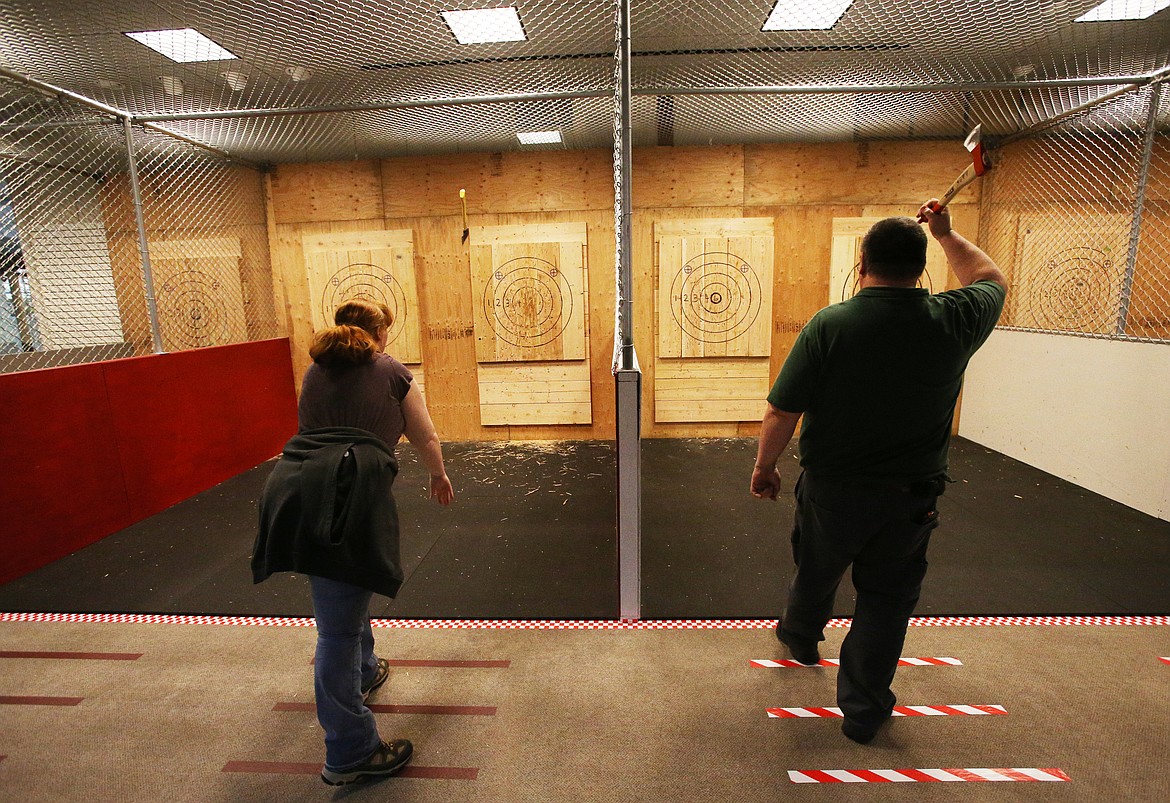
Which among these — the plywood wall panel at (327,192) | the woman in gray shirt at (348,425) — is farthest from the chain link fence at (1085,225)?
the plywood wall panel at (327,192)

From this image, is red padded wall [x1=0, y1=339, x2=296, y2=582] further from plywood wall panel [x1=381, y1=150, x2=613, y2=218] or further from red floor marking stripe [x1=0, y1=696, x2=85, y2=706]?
plywood wall panel [x1=381, y1=150, x2=613, y2=218]

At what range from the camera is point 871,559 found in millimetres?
1451

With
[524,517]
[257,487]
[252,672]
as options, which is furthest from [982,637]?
[257,487]

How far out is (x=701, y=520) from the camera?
3123 mm

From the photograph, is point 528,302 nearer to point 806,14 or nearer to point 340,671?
point 806,14

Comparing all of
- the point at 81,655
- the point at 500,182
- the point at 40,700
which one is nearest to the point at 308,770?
the point at 40,700

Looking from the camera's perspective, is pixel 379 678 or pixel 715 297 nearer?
pixel 379 678

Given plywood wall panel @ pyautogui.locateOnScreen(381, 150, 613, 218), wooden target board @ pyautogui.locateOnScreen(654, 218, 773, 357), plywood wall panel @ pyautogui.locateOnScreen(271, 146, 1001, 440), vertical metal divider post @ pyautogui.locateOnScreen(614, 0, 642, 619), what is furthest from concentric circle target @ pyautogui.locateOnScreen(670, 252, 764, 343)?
vertical metal divider post @ pyautogui.locateOnScreen(614, 0, 642, 619)

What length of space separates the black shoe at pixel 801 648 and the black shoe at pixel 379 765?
120cm

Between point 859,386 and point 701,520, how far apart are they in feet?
6.28

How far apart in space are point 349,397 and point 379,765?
954 mm

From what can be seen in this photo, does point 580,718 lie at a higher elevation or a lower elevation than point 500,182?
lower

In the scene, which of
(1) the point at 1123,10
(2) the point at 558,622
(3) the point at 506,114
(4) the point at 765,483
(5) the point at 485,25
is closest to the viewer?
(4) the point at 765,483

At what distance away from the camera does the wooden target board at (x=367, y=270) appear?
4867 millimetres
